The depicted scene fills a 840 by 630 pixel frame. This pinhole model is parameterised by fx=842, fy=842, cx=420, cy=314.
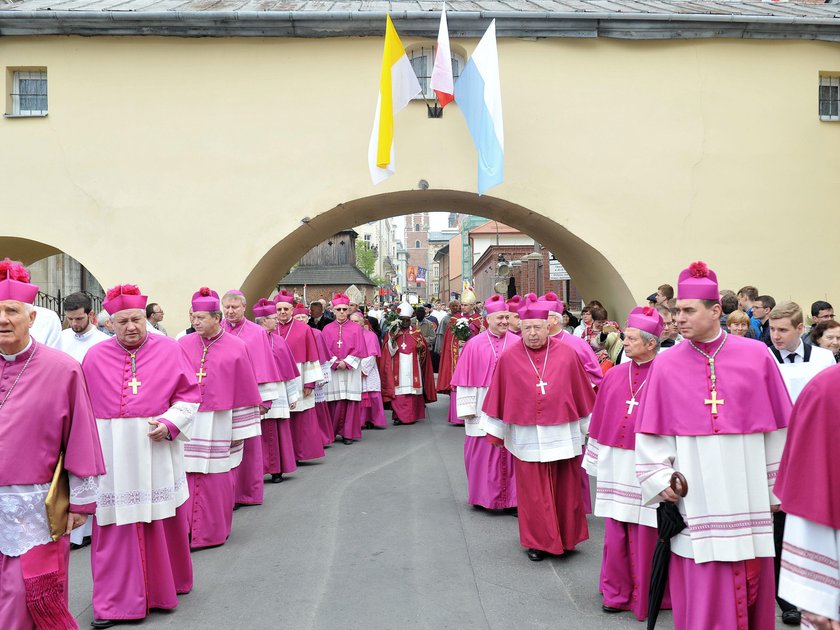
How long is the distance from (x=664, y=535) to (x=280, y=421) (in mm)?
6581

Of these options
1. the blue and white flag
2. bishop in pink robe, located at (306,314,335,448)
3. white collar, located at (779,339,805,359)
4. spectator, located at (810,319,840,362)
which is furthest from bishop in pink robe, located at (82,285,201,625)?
the blue and white flag

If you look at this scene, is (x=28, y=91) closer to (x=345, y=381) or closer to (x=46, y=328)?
(x=345, y=381)

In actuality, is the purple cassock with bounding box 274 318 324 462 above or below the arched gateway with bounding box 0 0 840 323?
below

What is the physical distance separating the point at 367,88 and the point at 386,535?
7.90 metres

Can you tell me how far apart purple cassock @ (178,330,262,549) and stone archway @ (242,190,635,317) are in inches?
235

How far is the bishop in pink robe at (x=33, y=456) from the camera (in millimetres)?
3977

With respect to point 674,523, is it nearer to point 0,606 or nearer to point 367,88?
point 0,606

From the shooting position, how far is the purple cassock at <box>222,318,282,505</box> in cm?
863

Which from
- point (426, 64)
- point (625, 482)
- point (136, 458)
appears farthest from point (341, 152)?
point (625, 482)

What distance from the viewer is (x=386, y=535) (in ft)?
24.2

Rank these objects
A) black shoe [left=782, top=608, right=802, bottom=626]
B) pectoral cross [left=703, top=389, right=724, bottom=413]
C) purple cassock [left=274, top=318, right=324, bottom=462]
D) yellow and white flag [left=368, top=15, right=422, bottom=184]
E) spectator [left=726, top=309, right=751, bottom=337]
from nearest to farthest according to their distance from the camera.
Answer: pectoral cross [left=703, top=389, right=724, bottom=413] → black shoe [left=782, top=608, right=802, bottom=626] → spectator [left=726, top=309, right=751, bottom=337] → purple cassock [left=274, top=318, right=324, bottom=462] → yellow and white flag [left=368, top=15, right=422, bottom=184]

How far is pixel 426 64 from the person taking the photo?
13.5 metres

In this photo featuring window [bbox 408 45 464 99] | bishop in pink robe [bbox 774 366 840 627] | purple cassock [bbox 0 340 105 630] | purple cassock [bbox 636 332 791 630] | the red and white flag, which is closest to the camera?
bishop in pink robe [bbox 774 366 840 627]

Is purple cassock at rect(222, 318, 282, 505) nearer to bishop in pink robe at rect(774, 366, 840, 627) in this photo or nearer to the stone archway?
the stone archway
